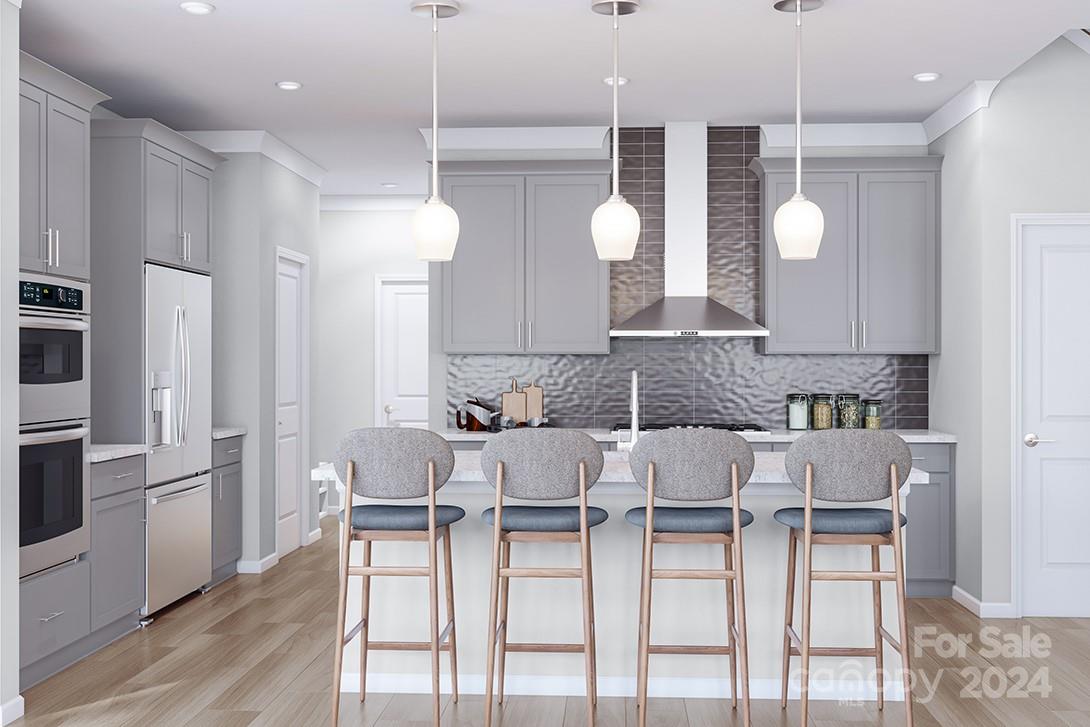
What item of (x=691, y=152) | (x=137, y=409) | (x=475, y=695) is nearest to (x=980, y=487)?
(x=691, y=152)

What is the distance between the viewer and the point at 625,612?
3.78 meters

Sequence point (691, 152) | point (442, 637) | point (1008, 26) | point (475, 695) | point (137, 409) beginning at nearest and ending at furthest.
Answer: point (442, 637) → point (475, 695) → point (1008, 26) → point (137, 409) → point (691, 152)

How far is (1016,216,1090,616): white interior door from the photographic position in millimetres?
5023

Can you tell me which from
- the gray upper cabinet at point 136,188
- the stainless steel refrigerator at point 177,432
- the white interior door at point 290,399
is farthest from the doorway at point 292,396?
the gray upper cabinet at point 136,188

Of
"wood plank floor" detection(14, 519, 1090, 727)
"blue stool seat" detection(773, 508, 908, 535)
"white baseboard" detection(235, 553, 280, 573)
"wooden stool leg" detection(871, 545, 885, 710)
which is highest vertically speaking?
"blue stool seat" detection(773, 508, 908, 535)

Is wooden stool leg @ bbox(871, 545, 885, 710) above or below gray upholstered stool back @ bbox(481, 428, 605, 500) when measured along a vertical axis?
below

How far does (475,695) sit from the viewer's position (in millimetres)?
3799

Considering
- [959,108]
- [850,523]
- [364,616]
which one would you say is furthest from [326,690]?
[959,108]

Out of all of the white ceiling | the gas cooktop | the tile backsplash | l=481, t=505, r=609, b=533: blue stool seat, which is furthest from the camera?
the tile backsplash

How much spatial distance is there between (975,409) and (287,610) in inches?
150

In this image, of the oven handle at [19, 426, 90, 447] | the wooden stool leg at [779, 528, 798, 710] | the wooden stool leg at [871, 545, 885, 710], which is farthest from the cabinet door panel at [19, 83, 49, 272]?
the wooden stool leg at [871, 545, 885, 710]

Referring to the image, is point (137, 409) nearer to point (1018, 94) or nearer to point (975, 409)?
point (975, 409)

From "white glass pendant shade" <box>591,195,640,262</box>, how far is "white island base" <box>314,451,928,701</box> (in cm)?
87

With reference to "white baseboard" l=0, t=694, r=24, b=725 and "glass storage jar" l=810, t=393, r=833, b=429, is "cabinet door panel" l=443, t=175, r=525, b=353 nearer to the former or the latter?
"glass storage jar" l=810, t=393, r=833, b=429
